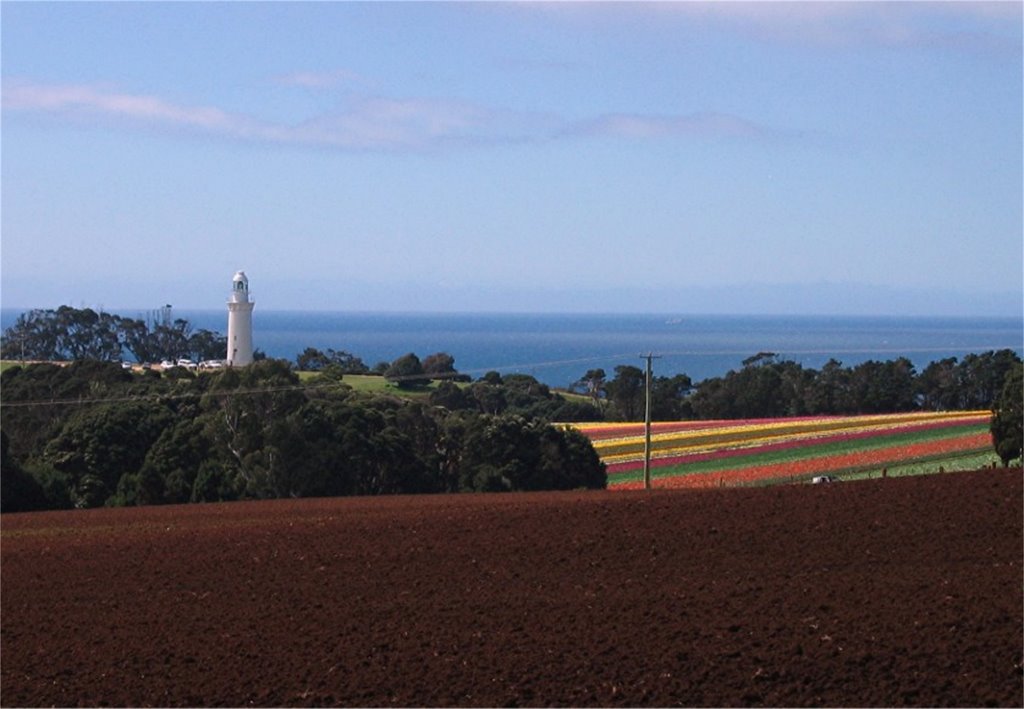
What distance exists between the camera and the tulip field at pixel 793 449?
118ft

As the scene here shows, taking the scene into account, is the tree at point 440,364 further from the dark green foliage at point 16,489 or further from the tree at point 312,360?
the dark green foliage at point 16,489

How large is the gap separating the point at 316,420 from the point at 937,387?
35199 mm

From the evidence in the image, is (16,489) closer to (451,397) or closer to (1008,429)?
(1008,429)

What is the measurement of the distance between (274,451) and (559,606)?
27.6 meters

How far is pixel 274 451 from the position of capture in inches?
1651

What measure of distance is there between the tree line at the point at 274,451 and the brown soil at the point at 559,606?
18.2 meters

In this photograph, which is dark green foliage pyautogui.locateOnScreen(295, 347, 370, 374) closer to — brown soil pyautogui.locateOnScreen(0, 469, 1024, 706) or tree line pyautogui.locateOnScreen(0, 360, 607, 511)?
tree line pyautogui.locateOnScreen(0, 360, 607, 511)

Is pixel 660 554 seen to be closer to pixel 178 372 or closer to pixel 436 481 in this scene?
pixel 436 481

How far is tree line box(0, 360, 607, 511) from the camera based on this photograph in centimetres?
4119

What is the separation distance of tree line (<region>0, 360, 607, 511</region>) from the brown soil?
1820 centimetres

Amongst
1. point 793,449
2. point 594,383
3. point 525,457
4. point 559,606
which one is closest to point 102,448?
point 525,457

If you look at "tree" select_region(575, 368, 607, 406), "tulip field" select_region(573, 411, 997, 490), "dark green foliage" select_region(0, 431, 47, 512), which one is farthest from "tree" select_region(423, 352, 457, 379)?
"dark green foliage" select_region(0, 431, 47, 512)

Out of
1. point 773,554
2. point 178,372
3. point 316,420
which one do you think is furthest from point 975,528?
point 178,372

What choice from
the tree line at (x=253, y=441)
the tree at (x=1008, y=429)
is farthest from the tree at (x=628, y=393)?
the tree at (x=1008, y=429)
